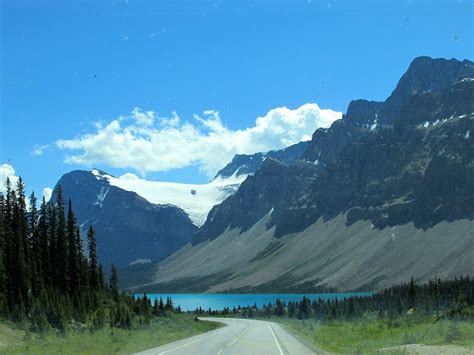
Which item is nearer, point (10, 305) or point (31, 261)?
point (10, 305)

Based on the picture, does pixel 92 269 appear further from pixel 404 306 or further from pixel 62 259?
pixel 404 306

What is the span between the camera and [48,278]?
8494 cm

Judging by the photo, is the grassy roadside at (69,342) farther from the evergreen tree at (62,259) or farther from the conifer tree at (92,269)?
the conifer tree at (92,269)

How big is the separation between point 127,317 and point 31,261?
14612 millimetres

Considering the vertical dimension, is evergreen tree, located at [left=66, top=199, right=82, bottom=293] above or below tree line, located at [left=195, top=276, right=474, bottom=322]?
above

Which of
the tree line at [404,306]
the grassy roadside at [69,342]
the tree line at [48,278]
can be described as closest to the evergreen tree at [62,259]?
the tree line at [48,278]

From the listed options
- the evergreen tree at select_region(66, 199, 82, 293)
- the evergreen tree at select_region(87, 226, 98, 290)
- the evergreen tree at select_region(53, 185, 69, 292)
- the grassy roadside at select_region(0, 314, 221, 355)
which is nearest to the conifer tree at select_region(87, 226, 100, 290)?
the evergreen tree at select_region(87, 226, 98, 290)

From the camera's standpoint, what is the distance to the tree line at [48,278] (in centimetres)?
6650

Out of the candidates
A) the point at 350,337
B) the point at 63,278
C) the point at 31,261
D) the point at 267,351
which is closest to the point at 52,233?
the point at 63,278

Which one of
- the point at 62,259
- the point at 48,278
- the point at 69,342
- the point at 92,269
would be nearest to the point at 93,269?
the point at 92,269

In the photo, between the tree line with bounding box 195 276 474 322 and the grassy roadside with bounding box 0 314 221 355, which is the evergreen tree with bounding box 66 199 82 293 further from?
the tree line with bounding box 195 276 474 322

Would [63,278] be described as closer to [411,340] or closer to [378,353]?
[411,340]

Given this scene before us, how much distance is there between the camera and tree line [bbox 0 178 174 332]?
218 ft

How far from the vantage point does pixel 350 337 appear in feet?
195
